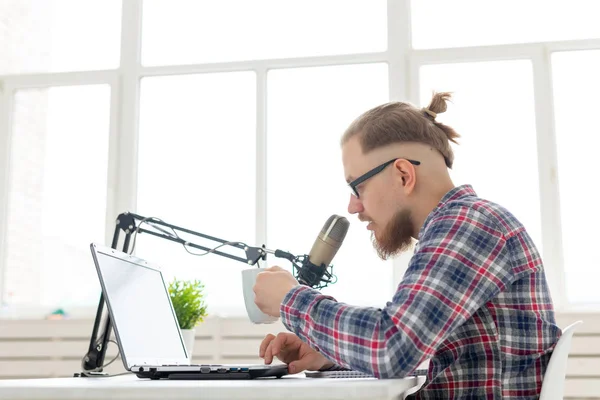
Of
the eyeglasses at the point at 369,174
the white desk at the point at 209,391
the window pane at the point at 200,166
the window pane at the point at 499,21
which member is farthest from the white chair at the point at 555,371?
the window pane at the point at 499,21

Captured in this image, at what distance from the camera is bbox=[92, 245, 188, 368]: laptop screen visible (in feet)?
4.74

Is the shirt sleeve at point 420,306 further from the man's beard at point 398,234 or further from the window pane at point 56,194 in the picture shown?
the window pane at point 56,194

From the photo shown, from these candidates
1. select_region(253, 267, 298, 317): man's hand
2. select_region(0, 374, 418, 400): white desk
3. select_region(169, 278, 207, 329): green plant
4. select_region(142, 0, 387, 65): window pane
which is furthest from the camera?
select_region(142, 0, 387, 65): window pane

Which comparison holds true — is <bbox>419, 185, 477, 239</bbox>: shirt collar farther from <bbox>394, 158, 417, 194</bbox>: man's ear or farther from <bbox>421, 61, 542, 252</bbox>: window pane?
<bbox>421, 61, 542, 252</bbox>: window pane

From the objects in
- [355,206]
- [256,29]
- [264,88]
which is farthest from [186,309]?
[256,29]

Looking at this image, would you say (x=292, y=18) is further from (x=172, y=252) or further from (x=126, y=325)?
(x=126, y=325)

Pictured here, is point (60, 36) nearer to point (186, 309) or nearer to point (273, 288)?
point (186, 309)

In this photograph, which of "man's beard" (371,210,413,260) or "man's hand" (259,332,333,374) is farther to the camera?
"man's hand" (259,332,333,374)

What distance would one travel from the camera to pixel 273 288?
1.25 metres

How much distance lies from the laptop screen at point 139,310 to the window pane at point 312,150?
1849mm

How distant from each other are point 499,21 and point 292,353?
9.04 ft

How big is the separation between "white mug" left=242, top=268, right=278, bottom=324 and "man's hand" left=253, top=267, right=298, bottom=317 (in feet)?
0.85

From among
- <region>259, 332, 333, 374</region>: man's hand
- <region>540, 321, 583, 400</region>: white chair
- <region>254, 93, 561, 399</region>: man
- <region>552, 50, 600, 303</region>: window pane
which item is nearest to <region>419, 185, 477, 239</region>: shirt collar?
<region>254, 93, 561, 399</region>: man

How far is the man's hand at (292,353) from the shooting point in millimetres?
1486
